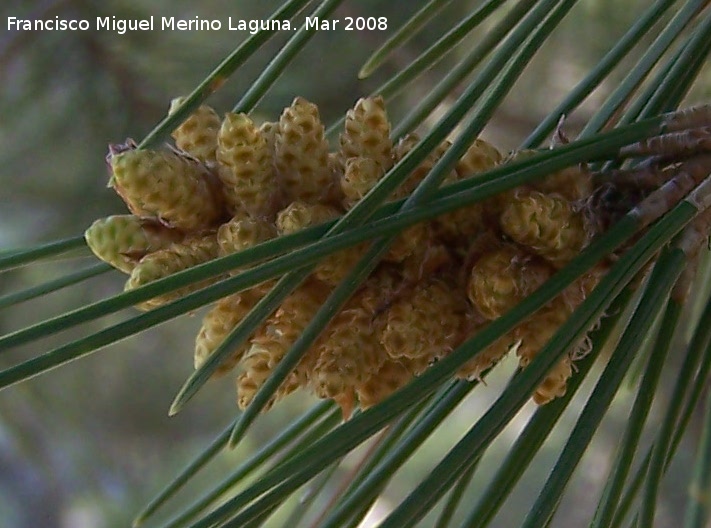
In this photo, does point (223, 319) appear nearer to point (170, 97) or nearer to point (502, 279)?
point (502, 279)

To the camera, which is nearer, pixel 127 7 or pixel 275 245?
pixel 275 245

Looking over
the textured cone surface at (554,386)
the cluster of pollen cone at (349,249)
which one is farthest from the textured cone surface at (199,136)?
the textured cone surface at (554,386)

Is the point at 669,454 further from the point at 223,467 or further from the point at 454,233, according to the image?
A: the point at 223,467

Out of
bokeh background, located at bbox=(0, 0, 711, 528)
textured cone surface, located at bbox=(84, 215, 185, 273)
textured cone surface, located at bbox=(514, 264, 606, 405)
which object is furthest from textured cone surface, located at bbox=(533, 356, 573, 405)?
bokeh background, located at bbox=(0, 0, 711, 528)

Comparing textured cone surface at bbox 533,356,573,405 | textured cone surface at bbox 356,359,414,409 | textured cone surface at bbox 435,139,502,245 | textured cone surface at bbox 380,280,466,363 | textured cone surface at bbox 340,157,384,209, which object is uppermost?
textured cone surface at bbox 435,139,502,245

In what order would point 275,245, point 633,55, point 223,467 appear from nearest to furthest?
point 275,245
point 633,55
point 223,467

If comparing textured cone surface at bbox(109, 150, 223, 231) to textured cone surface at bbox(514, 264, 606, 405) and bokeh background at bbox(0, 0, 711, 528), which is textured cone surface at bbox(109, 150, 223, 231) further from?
bokeh background at bbox(0, 0, 711, 528)

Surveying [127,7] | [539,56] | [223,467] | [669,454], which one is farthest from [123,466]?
[669,454]

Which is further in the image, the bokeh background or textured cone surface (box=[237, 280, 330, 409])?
the bokeh background
